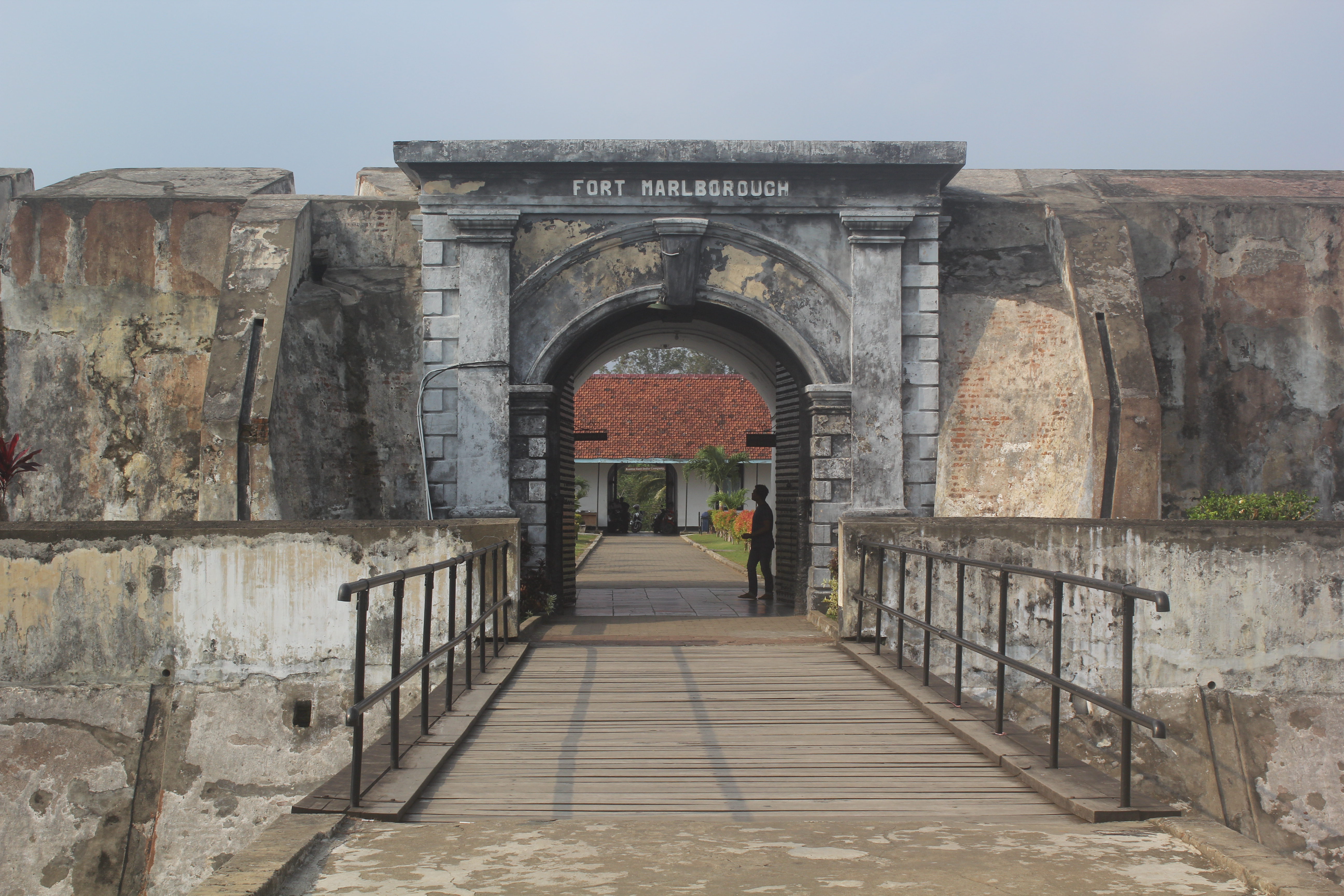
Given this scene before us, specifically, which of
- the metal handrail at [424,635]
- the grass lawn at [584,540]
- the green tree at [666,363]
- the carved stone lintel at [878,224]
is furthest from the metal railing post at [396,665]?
the green tree at [666,363]

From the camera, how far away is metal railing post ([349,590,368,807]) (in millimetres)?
4008

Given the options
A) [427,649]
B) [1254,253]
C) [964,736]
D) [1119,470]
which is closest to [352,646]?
[427,649]

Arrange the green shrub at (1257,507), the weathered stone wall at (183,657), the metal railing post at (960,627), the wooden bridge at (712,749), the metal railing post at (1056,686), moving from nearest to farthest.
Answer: the wooden bridge at (712,749) < the metal railing post at (1056,686) < the metal railing post at (960,627) < the weathered stone wall at (183,657) < the green shrub at (1257,507)

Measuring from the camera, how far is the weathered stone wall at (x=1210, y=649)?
288 inches

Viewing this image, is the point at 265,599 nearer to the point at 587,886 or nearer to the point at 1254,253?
the point at 587,886

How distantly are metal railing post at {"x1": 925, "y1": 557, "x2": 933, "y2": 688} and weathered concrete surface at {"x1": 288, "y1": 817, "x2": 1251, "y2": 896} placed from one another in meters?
2.38

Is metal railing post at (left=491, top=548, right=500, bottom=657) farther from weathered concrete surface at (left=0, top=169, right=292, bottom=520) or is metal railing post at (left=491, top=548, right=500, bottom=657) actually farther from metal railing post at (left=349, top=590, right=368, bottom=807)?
weathered concrete surface at (left=0, top=169, right=292, bottom=520)

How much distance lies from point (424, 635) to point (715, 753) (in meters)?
2.00

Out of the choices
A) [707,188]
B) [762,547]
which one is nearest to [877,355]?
[707,188]

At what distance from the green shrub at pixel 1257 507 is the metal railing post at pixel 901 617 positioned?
332cm

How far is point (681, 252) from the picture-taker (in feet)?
34.1

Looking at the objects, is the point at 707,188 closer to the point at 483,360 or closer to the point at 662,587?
the point at 483,360

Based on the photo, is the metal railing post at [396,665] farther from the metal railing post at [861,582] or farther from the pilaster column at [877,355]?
the pilaster column at [877,355]

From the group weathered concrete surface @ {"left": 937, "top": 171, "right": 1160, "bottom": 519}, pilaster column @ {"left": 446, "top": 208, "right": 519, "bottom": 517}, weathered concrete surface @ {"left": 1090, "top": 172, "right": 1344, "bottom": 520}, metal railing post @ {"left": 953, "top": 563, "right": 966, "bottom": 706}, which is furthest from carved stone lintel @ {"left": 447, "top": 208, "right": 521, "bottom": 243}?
weathered concrete surface @ {"left": 1090, "top": 172, "right": 1344, "bottom": 520}
